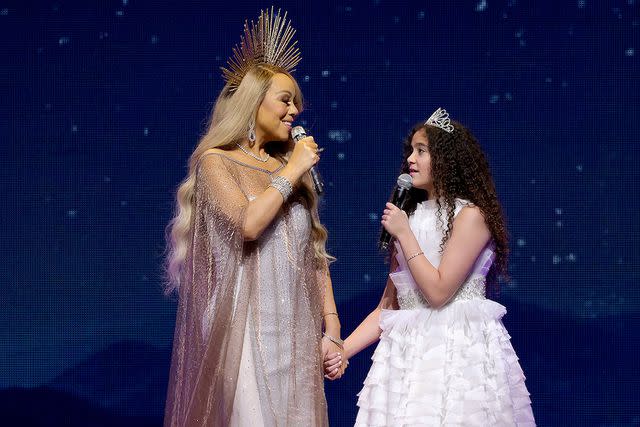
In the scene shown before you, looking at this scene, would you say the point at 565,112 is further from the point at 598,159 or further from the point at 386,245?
the point at 386,245

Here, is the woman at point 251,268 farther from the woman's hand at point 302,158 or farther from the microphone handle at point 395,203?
the microphone handle at point 395,203

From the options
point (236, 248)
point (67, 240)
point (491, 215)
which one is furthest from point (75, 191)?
point (491, 215)

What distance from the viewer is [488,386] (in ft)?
8.63

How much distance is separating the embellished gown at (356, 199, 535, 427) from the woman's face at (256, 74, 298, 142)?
474 millimetres

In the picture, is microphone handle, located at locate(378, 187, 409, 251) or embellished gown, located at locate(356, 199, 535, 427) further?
microphone handle, located at locate(378, 187, 409, 251)

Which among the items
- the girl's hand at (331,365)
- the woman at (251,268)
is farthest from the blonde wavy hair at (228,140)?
the girl's hand at (331,365)

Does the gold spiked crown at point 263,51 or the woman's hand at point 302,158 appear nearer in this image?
the woman's hand at point 302,158

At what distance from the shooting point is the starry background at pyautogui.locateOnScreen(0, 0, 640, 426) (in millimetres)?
4066

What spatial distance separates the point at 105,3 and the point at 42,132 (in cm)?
58

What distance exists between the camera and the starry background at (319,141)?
13.3ft

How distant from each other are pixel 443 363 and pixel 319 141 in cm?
162

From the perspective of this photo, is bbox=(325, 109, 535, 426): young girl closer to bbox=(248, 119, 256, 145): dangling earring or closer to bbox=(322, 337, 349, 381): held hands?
bbox=(322, 337, 349, 381): held hands

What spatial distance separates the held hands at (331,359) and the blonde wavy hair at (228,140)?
0.24 m

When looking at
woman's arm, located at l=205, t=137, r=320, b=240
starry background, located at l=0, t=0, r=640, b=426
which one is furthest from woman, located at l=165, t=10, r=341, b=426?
starry background, located at l=0, t=0, r=640, b=426
